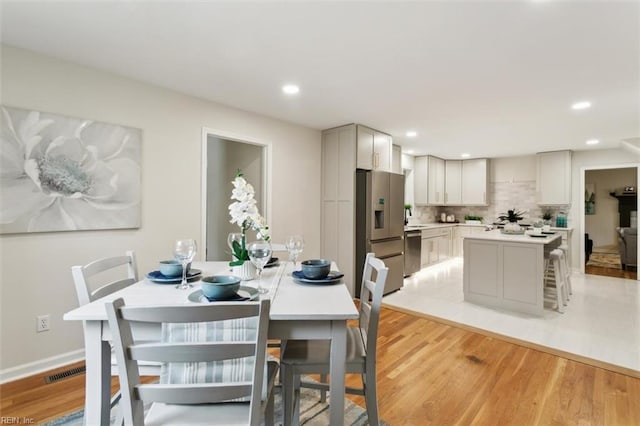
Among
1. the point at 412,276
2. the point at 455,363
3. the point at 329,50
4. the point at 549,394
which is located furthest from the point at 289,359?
the point at 412,276

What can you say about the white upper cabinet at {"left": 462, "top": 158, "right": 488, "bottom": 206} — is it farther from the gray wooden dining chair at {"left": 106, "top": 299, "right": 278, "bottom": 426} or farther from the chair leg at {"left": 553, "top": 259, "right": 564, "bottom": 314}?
the gray wooden dining chair at {"left": 106, "top": 299, "right": 278, "bottom": 426}

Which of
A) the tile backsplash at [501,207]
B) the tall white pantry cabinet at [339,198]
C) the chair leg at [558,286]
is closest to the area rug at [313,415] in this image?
the tall white pantry cabinet at [339,198]

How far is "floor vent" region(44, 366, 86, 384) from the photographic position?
2.14m

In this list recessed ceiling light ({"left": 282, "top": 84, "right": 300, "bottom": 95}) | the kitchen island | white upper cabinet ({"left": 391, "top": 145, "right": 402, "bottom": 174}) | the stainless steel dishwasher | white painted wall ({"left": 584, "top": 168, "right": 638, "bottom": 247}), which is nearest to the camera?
recessed ceiling light ({"left": 282, "top": 84, "right": 300, "bottom": 95})

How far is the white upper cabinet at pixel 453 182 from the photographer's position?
23.2 ft

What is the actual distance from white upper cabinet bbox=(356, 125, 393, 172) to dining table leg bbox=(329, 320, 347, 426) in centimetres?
311

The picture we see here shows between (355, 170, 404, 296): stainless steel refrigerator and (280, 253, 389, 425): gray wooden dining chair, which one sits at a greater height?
(355, 170, 404, 296): stainless steel refrigerator

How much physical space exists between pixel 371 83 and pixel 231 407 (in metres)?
2.62

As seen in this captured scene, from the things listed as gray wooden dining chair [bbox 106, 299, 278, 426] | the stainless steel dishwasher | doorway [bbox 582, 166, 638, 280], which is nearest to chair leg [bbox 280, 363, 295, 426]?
gray wooden dining chair [bbox 106, 299, 278, 426]

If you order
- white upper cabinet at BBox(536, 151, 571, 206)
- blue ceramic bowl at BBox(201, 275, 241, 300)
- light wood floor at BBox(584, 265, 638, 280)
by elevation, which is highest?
white upper cabinet at BBox(536, 151, 571, 206)

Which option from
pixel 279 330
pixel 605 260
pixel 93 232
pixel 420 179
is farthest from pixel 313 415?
pixel 605 260

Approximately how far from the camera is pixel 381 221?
13.9ft

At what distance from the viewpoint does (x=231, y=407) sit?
1168 millimetres

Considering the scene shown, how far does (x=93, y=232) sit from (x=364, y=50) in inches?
101
